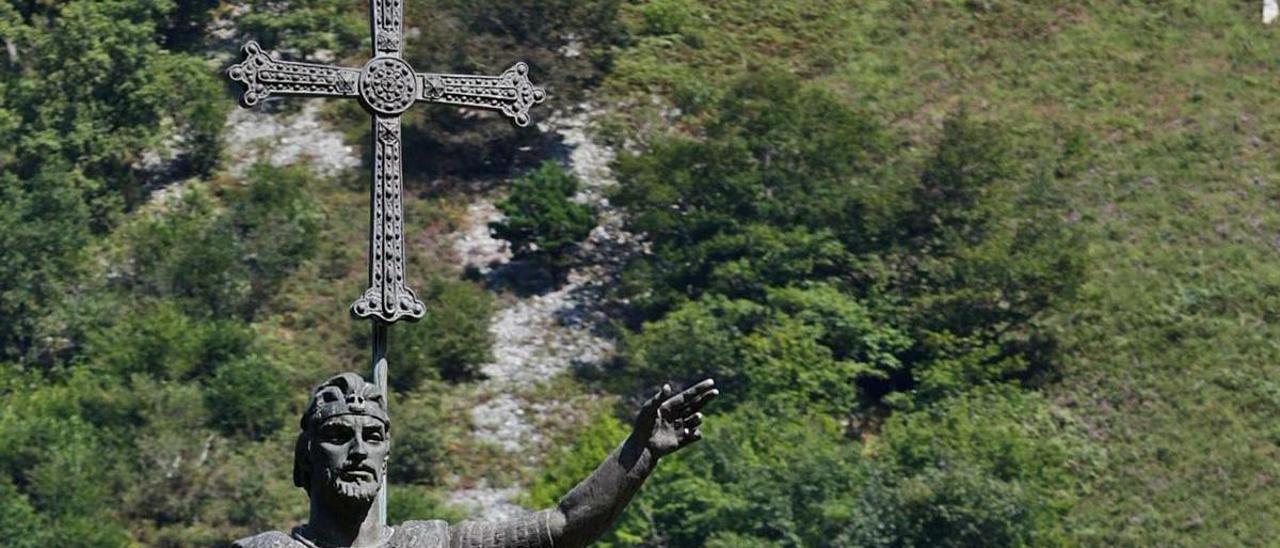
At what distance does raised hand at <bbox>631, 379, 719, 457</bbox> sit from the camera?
20.3m

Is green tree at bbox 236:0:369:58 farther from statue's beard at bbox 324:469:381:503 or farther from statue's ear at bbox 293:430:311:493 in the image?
statue's beard at bbox 324:469:381:503

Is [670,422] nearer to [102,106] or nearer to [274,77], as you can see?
[274,77]

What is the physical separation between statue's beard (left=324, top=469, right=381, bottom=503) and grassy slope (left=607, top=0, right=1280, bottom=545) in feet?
238

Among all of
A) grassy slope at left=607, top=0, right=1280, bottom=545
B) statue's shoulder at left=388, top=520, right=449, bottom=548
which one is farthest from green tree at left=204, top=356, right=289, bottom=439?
statue's shoulder at left=388, top=520, right=449, bottom=548

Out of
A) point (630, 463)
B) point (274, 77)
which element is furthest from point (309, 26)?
point (630, 463)

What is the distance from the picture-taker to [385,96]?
74.7 ft

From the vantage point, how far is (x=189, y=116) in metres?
115

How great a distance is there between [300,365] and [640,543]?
16916mm

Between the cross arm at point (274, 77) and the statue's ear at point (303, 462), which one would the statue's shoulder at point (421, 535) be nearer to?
the statue's ear at point (303, 462)

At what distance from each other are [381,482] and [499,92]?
3.53 meters

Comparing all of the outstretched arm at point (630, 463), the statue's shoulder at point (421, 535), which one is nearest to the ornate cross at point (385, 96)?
→ the statue's shoulder at point (421, 535)

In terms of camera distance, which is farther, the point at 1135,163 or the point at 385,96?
the point at 1135,163

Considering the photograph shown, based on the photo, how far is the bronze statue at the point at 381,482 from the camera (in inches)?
805

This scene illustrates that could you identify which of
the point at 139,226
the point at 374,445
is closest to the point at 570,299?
the point at 139,226
